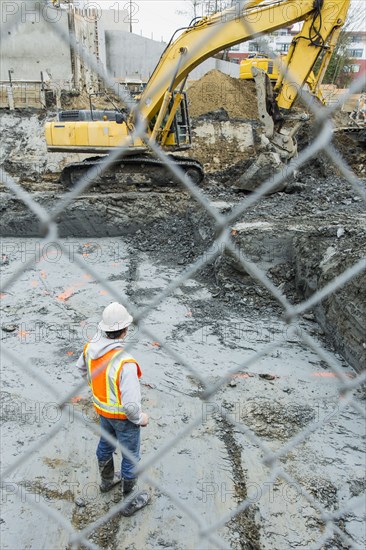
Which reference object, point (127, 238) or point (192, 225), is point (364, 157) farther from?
point (127, 238)

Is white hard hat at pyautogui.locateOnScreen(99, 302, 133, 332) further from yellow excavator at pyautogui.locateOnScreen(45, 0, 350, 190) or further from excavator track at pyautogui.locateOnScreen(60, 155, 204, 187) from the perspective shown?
excavator track at pyautogui.locateOnScreen(60, 155, 204, 187)

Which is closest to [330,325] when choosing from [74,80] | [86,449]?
[86,449]

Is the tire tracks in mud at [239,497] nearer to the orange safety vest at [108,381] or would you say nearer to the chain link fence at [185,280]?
the chain link fence at [185,280]

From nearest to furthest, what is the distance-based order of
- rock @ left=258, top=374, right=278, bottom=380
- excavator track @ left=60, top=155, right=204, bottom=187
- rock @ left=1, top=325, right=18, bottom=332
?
rock @ left=258, top=374, right=278, bottom=380 → rock @ left=1, top=325, right=18, bottom=332 → excavator track @ left=60, top=155, right=204, bottom=187

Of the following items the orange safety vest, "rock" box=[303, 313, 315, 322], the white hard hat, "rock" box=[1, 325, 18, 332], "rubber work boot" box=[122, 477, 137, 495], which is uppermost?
the white hard hat

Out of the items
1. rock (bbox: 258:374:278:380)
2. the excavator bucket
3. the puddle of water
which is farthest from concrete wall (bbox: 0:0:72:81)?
rock (bbox: 258:374:278:380)

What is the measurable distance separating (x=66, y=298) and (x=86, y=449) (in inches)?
111

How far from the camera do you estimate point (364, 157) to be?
1215cm

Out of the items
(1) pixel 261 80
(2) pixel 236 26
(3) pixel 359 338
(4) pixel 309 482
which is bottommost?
(4) pixel 309 482

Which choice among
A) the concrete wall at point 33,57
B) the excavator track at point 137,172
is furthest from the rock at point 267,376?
the concrete wall at point 33,57

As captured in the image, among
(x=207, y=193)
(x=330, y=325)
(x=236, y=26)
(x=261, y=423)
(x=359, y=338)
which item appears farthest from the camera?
(x=207, y=193)

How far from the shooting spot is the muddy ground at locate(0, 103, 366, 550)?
267 cm

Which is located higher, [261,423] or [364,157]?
[364,157]

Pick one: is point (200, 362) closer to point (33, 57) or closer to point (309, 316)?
point (309, 316)
